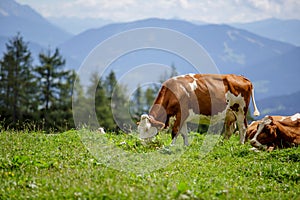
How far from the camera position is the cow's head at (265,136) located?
16312mm

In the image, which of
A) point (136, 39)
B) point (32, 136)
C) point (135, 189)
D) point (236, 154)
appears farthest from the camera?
point (136, 39)

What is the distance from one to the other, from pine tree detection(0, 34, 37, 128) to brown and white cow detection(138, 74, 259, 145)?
51370mm

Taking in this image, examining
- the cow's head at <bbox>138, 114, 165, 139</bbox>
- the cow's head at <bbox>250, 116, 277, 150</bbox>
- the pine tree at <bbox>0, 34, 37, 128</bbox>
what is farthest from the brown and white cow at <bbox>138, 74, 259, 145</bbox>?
the pine tree at <bbox>0, 34, 37, 128</bbox>

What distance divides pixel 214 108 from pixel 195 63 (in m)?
1.99

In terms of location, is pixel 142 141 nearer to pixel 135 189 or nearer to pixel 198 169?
pixel 198 169

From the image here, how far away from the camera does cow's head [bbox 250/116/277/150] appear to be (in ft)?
53.5

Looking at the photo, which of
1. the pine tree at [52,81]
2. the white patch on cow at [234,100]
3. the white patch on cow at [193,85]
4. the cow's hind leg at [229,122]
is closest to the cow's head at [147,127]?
the white patch on cow at [193,85]

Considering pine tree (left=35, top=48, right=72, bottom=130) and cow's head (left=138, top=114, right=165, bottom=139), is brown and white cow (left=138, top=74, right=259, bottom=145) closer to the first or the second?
cow's head (left=138, top=114, right=165, bottom=139)

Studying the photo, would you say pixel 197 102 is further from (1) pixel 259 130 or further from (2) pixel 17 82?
A: (2) pixel 17 82

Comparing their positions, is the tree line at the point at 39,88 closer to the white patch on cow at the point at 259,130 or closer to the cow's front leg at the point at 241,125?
the cow's front leg at the point at 241,125

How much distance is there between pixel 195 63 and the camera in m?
17.2

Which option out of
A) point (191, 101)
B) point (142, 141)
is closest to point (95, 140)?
point (142, 141)

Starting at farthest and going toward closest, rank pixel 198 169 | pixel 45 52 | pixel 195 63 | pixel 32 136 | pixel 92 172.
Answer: pixel 45 52, pixel 195 63, pixel 32 136, pixel 198 169, pixel 92 172

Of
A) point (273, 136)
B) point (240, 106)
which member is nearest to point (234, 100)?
point (240, 106)
